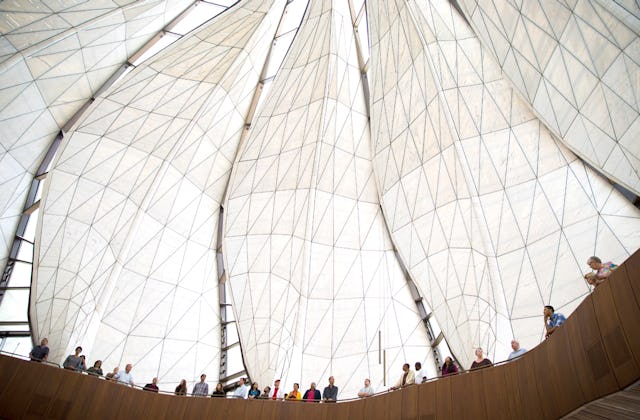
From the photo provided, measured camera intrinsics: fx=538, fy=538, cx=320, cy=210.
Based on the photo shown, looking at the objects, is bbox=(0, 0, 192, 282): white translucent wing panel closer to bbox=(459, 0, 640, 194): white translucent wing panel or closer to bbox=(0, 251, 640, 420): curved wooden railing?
bbox=(0, 251, 640, 420): curved wooden railing

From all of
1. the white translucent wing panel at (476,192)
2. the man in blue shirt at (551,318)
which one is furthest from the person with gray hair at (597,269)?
the white translucent wing panel at (476,192)

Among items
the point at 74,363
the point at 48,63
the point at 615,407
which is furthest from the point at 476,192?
the point at 48,63

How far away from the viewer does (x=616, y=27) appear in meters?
16.4

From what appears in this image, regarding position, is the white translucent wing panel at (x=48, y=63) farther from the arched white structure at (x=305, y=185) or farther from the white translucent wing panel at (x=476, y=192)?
the white translucent wing panel at (x=476, y=192)

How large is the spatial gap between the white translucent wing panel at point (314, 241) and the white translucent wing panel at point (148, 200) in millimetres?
2187

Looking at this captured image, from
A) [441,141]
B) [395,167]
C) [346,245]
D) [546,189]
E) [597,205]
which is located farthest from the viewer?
[346,245]

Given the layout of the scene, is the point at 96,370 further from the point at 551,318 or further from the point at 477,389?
the point at 551,318

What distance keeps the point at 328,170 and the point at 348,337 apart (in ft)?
30.0

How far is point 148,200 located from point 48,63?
8716mm

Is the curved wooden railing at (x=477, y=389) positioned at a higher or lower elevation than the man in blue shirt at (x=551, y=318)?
lower

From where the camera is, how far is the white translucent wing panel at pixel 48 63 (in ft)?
73.6

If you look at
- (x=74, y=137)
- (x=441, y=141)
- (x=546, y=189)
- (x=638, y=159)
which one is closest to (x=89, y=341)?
(x=74, y=137)

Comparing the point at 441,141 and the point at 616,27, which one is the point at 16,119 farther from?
the point at 616,27

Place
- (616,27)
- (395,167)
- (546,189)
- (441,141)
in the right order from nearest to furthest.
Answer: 1. (616,27)
2. (546,189)
3. (441,141)
4. (395,167)
